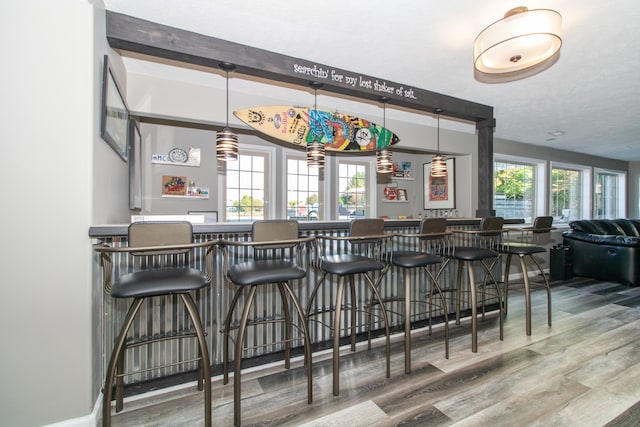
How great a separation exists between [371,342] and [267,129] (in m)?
2.14

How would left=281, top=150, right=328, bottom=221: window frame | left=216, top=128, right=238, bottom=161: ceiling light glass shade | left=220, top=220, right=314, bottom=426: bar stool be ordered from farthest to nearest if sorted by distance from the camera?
left=281, top=150, right=328, bottom=221: window frame → left=216, top=128, right=238, bottom=161: ceiling light glass shade → left=220, top=220, right=314, bottom=426: bar stool

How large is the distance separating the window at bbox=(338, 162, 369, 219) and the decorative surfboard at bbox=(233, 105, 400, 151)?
1367 mm

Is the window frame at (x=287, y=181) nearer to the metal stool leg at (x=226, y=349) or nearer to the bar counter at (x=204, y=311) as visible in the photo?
the bar counter at (x=204, y=311)

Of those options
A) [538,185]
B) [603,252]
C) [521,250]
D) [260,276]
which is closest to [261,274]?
[260,276]

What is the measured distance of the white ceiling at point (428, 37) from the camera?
5.99ft

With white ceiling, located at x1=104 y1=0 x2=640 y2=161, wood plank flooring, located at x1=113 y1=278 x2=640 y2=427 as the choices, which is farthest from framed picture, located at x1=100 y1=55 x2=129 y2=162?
wood plank flooring, located at x1=113 y1=278 x2=640 y2=427

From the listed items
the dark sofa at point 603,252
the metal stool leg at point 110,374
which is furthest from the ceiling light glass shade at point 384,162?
the dark sofa at point 603,252

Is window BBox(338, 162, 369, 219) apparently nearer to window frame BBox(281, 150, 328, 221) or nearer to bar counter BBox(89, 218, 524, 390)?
window frame BBox(281, 150, 328, 221)

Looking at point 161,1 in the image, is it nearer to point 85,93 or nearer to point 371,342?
point 85,93

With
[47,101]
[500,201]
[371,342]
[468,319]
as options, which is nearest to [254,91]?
[47,101]

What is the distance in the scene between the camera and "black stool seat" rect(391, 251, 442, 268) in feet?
6.98

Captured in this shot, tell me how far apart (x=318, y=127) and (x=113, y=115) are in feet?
5.81

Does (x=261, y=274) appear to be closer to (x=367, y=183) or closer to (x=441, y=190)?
(x=367, y=183)

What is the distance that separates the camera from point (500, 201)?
5426 millimetres
